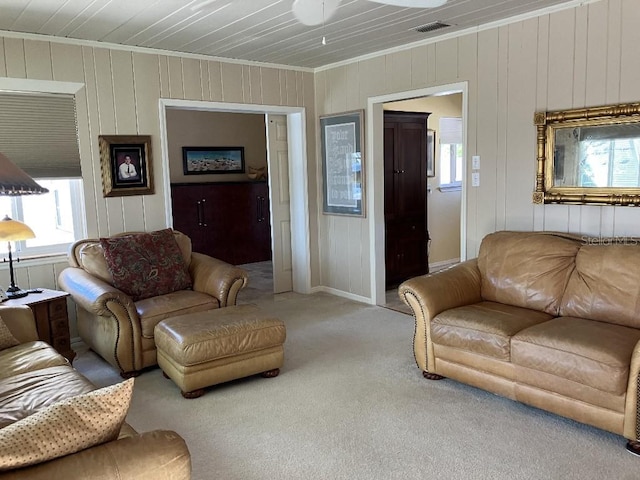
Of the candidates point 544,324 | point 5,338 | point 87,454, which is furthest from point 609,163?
point 5,338

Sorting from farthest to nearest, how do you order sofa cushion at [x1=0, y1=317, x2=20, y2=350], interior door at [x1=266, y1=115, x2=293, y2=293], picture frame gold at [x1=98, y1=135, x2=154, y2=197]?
1. interior door at [x1=266, y1=115, x2=293, y2=293]
2. picture frame gold at [x1=98, y1=135, x2=154, y2=197]
3. sofa cushion at [x1=0, y1=317, x2=20, y2=350]

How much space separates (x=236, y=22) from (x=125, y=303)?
2125mm

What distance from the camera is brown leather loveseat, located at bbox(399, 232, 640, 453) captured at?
2588mm

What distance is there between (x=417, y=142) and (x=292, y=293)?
7.39ft

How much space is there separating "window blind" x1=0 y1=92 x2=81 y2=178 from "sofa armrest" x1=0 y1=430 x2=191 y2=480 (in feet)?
11.1

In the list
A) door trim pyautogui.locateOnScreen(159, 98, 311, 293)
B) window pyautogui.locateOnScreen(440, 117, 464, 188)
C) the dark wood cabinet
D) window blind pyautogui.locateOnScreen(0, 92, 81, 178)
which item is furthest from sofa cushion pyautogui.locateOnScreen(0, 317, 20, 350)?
window pyautogui.locateOnScreen(440, 117, 464, 188)

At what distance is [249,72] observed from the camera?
204 inches

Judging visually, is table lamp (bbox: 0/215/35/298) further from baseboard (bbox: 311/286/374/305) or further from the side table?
baseboard (bbox: 311/286/374/305)

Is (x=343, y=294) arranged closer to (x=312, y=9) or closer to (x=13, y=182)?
(x=312, y=9)

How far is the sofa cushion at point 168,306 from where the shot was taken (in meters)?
3.61

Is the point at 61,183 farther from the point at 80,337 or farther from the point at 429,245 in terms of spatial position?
the point at 429,245

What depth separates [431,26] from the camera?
4.07 meters

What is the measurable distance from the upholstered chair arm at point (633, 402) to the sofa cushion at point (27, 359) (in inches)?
108

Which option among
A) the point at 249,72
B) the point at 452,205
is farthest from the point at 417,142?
the point at 249,72
